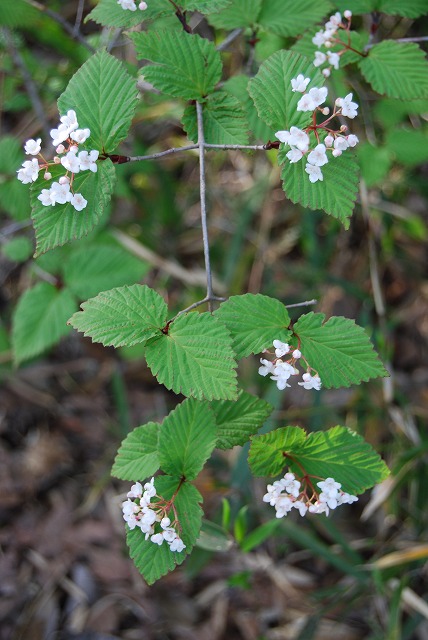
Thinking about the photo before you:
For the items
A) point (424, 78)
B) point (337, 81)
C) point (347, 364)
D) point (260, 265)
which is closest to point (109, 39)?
point (337, 81)

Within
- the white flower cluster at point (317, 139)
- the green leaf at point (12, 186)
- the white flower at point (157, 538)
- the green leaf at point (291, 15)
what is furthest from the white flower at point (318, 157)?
the green leaf at point (12, 186)

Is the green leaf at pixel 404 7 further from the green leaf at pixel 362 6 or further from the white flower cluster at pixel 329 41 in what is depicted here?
the white flower cluster at pixel 329 41

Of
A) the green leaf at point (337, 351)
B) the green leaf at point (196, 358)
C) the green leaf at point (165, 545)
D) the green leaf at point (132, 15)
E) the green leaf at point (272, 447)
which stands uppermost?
the green leaf at point (132, 15)

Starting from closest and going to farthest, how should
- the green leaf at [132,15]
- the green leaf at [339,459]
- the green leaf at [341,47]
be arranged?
1. the green leaf at [339,459]
2. the green leaf at [132,15]
3. the green leaf at [341,47]

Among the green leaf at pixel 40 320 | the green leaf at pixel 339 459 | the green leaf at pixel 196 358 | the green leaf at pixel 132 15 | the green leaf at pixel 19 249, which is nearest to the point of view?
the green leaf at pixel 196 358

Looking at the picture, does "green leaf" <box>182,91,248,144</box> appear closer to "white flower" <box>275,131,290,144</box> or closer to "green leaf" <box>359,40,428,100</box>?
"white flower" <box>275,131,290,144</box>

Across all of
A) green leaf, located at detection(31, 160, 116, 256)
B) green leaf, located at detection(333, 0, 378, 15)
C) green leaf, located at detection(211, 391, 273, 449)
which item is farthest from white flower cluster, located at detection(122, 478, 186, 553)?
green leaf, located at detection(333, 0, 378, 15)
